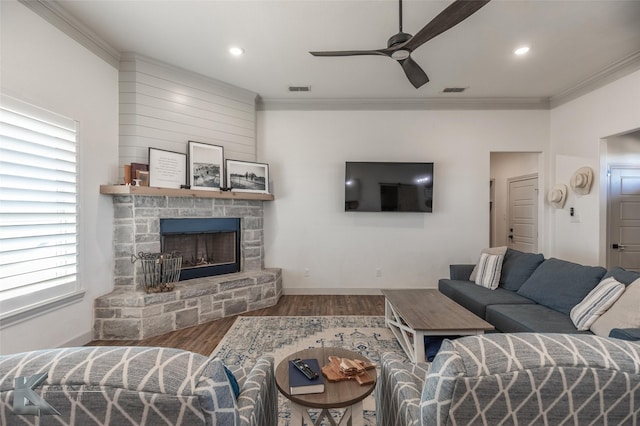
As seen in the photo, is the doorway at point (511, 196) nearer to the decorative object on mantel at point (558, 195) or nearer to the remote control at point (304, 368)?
the decorative object on mantel at point (558, 195)

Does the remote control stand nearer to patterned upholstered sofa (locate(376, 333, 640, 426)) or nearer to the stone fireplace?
patterned upholstered sofa (locate(376, 333, 640, 426))

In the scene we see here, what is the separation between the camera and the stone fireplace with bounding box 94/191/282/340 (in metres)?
2.93

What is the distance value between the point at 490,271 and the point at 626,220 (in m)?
2.15

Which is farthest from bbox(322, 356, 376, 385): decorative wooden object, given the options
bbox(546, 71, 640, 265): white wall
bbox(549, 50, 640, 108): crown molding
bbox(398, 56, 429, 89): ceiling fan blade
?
bbox(549, 50, 640, 108): crown molding

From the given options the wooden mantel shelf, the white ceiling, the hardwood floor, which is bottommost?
the hardwood floor

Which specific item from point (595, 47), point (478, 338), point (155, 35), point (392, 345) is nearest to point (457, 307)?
point (392, 345)

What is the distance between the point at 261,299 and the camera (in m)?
3.86

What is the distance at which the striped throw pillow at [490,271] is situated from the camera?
338 centimetres

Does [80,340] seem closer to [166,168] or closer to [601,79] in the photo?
[166,168]

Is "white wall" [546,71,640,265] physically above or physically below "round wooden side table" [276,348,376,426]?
above

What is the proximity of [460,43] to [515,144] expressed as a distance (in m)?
2.31

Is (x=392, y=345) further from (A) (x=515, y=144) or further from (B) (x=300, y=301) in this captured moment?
(A) (x=515, y=144)

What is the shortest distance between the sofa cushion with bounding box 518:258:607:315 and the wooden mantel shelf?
11.0 feet

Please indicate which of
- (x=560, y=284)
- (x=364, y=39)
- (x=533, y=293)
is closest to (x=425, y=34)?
(x=364, y=39)
